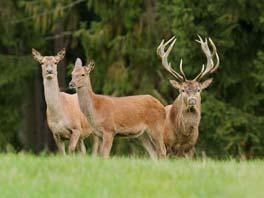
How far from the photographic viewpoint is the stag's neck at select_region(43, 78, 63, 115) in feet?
60.1

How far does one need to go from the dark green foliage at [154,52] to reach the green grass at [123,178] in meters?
10.7

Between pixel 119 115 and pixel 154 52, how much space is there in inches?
459

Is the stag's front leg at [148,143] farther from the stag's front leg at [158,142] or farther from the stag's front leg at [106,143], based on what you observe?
the stag's front leg at [106,143]

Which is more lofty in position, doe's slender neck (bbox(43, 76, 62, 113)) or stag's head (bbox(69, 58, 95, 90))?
stag's head (bbox(69, 58, 95, 90))

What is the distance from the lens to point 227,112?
2586cm

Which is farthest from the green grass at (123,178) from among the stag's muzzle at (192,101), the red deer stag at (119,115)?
the stag's muzzle at (192,101)

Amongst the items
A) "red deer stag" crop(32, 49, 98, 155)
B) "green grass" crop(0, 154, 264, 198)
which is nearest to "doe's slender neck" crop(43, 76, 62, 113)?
"red deer stag" crop(32, 49, 98, 155)

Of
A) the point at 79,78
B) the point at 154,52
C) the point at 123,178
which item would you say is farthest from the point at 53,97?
the point at 154,52

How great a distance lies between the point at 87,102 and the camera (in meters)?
17.5

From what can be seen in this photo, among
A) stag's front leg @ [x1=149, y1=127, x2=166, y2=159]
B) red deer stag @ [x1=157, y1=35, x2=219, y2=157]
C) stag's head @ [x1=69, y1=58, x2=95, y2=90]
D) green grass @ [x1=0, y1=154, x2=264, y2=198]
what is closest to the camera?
green grass @ [x1=0, y1=154, x2=264, y2=198]

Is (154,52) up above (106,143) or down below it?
Answer: above

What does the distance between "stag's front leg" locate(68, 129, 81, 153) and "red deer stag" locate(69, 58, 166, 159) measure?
27.1 inches

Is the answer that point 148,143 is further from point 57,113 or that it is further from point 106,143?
point 57,113

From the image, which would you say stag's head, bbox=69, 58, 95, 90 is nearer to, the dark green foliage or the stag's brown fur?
the stag's brown fur
